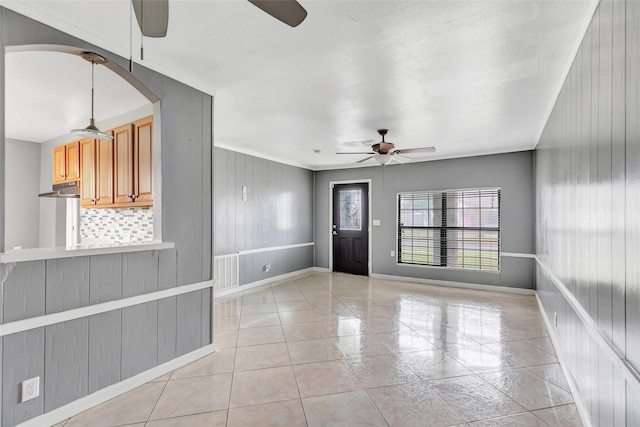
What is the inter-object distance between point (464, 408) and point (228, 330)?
8.21 feet

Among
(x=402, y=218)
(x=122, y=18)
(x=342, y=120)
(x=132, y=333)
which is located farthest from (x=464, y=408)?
(x=402, y=218)

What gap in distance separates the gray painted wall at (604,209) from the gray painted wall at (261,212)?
173 inches

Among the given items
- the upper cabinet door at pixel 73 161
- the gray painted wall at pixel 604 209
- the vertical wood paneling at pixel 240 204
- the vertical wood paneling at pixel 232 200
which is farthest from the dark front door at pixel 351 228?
the upper cabinet door at pixel 73 161

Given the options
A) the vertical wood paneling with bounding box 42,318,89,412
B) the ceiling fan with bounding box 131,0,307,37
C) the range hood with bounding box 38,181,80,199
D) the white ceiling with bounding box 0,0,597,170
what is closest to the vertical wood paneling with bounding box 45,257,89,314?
the vertical wood paneling with bounding box 42,318,89,412

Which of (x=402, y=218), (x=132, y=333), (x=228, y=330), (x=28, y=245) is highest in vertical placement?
(x=402, y=218)

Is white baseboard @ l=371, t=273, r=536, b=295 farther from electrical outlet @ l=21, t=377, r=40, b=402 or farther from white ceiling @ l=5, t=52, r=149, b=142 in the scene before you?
electrical outlet @ l=21, t=377, r=40, b=402

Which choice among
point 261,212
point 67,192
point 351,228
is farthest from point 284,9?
point 351,228

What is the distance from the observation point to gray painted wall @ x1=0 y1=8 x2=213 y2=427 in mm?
1832

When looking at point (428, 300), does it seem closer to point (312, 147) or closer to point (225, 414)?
point (312, 147)

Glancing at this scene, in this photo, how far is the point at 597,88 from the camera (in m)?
1.69

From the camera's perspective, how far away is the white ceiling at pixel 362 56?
1.85 meters

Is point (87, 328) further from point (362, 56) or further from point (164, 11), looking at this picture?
point (362, 56)

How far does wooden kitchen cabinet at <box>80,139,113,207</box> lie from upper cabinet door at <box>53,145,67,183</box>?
1.82 ft

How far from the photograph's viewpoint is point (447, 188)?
5988 millimetres
